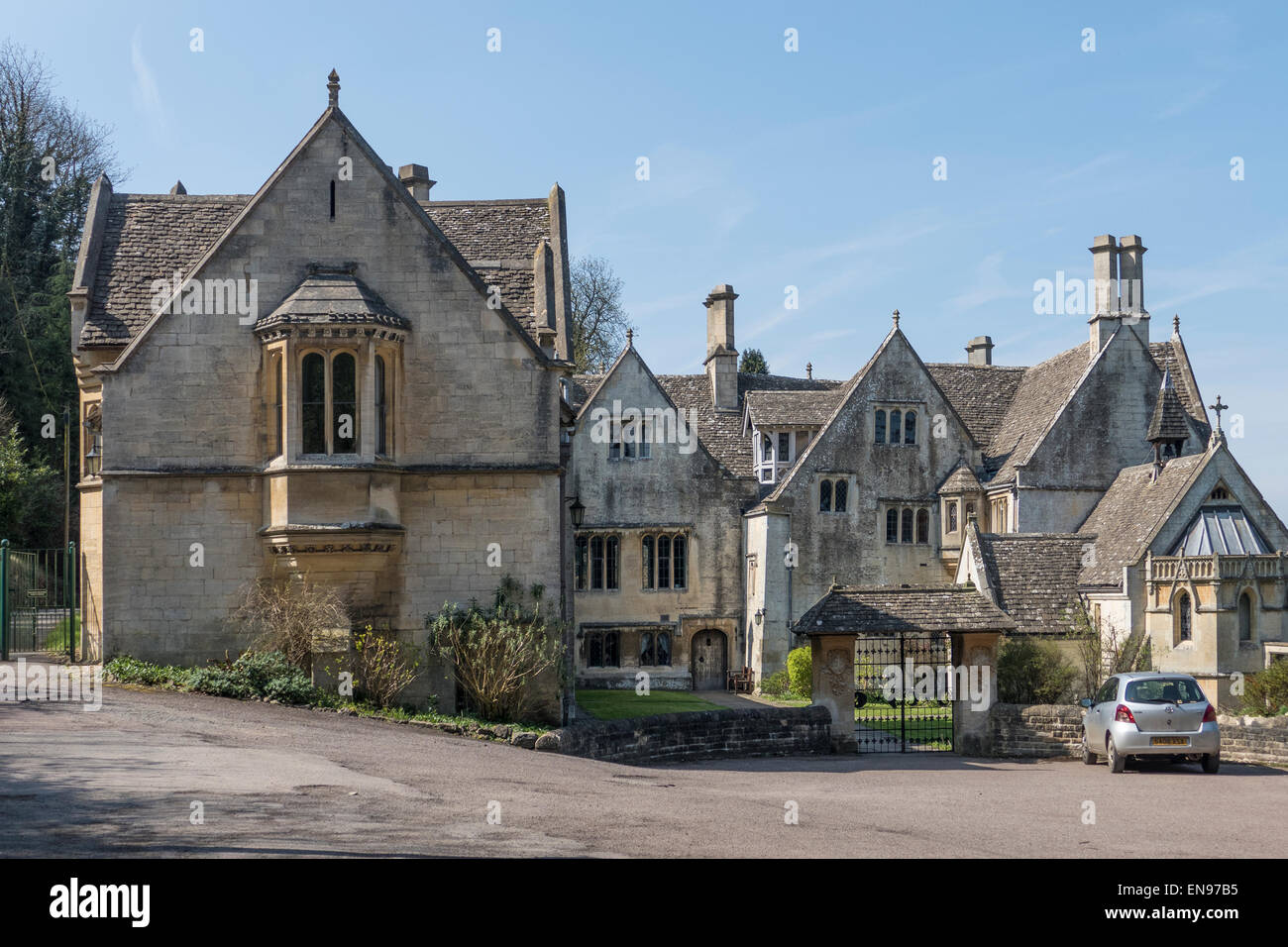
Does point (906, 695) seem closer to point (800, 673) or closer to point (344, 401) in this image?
point (800, 673)

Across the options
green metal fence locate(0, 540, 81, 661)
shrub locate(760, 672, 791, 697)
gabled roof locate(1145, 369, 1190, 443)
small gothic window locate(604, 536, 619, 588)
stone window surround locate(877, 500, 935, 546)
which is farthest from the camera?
stone window surround locate(877, 500, 935, 546)

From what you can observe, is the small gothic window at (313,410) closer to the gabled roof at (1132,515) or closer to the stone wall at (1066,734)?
the stone wall at (1066,734)

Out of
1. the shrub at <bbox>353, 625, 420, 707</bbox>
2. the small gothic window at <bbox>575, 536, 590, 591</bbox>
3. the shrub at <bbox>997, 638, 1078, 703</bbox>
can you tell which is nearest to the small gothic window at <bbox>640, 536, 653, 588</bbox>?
the small gothic window at <bbox>575, 536, 590, 591</bbox>

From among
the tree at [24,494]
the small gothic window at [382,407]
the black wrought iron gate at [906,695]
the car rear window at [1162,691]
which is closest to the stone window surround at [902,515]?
the black wrought iron gate at [906,695]

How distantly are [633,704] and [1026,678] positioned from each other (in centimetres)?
830

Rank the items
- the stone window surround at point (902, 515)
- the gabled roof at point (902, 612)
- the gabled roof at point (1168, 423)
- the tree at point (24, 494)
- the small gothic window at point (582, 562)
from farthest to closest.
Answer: the stone window surround at point (902, 515)
the small gothic window at point (582, 562)
the tree at point (24, 494)
the gabled roof at point (1168, 423)
the gabled roof at point (902, 612)

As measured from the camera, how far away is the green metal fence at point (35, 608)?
21.2 meters

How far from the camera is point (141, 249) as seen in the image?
23344mm

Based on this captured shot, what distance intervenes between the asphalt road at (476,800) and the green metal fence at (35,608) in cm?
376

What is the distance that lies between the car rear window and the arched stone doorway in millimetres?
21801

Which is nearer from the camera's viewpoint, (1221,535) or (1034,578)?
(1034,578)

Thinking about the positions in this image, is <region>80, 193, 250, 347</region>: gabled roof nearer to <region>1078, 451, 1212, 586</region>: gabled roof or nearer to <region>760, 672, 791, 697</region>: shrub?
<region>760, 672, 791, 697</region>: shrub

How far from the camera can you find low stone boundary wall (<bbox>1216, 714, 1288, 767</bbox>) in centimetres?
2173

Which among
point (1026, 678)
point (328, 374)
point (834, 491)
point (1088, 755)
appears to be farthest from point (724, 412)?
point (328, 374)
